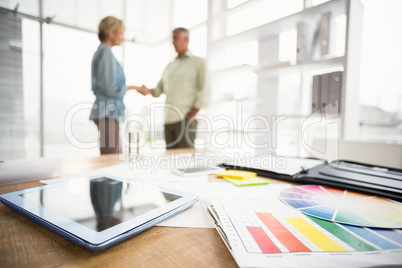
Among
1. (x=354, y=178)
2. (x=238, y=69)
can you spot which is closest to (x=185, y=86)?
(x=238, y=69)

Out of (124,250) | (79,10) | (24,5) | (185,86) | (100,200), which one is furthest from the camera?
(79,10)

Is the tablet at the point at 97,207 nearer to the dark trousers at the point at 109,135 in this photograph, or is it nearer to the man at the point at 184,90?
the dark trousers at the point at 109,135

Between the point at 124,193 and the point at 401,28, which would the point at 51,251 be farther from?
the point at 401,28

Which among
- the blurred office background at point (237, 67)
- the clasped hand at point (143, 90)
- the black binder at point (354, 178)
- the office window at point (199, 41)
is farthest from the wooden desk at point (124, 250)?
the office window at point (199, 41)

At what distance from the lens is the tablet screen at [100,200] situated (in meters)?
0.36

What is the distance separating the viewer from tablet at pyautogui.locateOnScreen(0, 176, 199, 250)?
1.02ft

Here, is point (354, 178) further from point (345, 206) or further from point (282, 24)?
point (282, 24)

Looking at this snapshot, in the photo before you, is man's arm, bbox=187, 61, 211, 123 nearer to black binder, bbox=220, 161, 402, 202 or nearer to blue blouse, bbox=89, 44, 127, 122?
blue blouse, bbox=89, 44, 127, 122

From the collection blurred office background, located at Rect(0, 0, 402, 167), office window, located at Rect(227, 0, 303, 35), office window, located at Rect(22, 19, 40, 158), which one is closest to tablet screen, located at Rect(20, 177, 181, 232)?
blurred office background, located at Rect(0, 0, 402, 167)

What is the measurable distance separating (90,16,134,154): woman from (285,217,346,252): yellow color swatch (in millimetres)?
1780

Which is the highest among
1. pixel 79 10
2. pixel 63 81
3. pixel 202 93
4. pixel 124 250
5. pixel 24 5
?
pixel 79 10

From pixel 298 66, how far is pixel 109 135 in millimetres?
1847

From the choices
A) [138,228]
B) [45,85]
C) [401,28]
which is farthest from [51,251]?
[45,85]

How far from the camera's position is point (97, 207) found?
0.40 m
